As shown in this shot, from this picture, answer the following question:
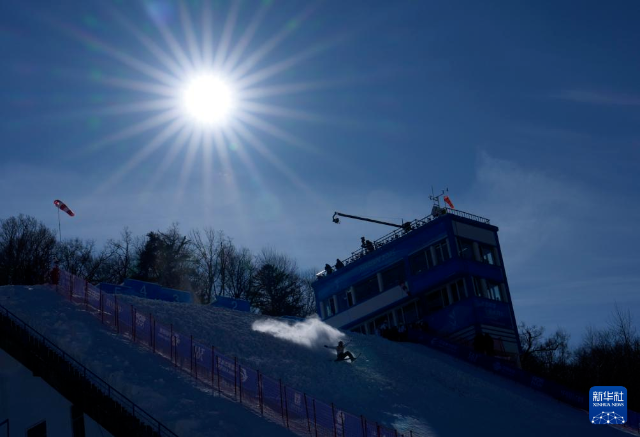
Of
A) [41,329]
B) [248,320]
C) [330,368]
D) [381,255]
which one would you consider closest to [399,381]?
[330,368]

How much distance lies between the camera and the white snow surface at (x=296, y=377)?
2055 centimetres

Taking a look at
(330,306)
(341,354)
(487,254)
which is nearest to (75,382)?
(341,354)

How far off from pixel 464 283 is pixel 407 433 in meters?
27.4

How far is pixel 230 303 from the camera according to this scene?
39750 mm

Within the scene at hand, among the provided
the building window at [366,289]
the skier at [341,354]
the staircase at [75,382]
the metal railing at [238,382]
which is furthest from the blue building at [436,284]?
the staircase at [75,382]

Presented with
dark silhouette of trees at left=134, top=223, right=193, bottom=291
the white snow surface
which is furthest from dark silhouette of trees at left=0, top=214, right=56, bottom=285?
the white snow surface

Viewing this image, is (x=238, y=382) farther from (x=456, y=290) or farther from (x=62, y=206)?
(x=456, y=290)

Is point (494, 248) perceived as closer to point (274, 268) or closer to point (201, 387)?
point (274, 268)

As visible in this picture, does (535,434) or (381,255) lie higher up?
(381,255)

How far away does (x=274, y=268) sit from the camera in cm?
7575

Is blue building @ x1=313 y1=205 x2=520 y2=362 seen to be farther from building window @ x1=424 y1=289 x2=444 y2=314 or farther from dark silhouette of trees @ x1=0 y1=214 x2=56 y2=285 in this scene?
dark silhouette of trees @ x1=0 y1=214 x2=56 y2=285

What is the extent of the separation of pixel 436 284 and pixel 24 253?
34.7 m

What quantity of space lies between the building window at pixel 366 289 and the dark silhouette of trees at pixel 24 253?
2455 cm

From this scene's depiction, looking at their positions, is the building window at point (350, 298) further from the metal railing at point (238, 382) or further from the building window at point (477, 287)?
the metal railing at point (238, 382)
